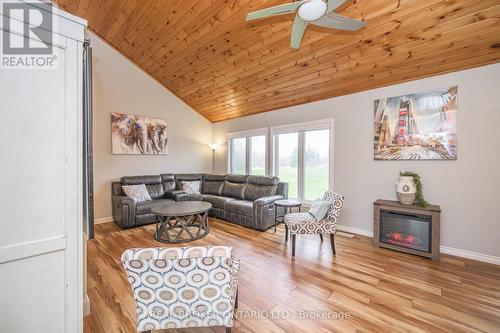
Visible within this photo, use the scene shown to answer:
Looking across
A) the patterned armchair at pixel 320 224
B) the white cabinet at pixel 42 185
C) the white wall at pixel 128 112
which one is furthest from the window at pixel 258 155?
the white cabinet at pixel 42 185

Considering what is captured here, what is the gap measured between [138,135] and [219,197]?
2.45m

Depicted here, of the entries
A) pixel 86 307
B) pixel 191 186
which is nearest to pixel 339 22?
pixel 86 307

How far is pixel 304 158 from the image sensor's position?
15.3ft

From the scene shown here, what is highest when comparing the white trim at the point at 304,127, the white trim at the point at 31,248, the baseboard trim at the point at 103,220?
the white trim at the point at 304,127

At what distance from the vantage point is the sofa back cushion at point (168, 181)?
5.27 meters

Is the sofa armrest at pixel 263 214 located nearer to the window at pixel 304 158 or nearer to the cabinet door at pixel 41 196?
the window at pixel 304 158

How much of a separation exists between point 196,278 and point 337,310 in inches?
54.8

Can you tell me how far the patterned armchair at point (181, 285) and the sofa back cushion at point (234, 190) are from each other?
355 cm

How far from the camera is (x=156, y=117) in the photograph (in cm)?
536

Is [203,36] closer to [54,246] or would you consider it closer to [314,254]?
[54,246]

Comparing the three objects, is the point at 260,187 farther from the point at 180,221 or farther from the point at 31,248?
the point at 31,248

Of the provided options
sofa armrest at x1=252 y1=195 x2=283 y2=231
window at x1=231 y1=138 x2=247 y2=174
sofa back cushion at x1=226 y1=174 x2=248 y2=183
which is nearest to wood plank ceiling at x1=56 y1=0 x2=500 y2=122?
window at x1=231 y1=138 x2=247 y2=174

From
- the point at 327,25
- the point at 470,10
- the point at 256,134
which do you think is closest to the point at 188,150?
the point at 256,134

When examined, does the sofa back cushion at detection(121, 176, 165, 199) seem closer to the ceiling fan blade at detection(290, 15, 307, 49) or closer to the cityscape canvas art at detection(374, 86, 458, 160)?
the ceiling fan blade at detection(290, 15, 307, 49)
